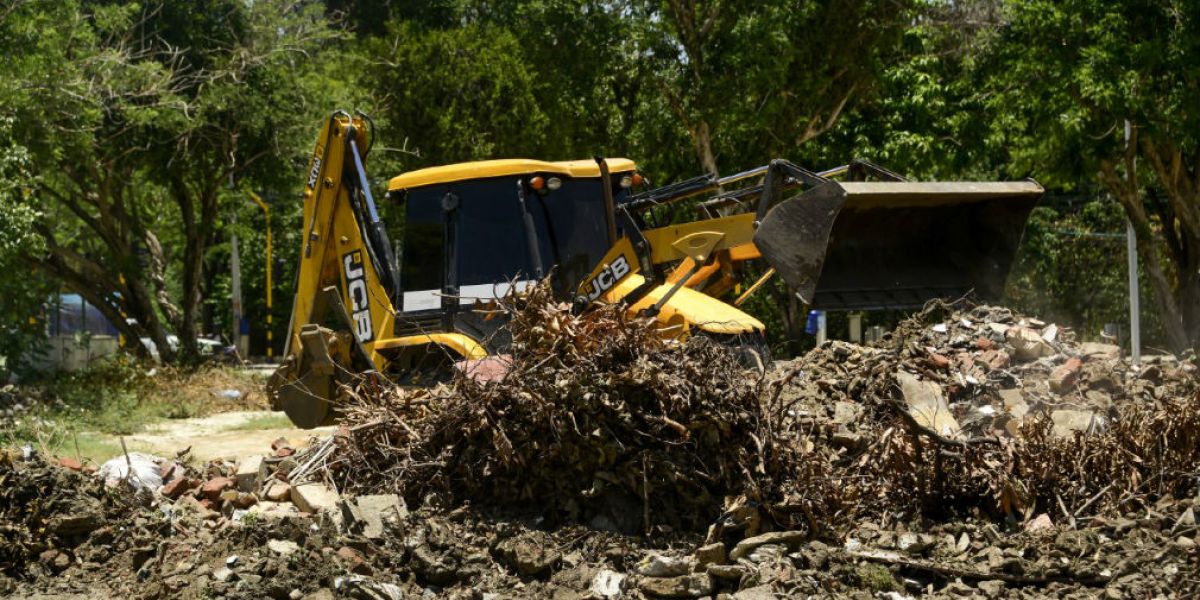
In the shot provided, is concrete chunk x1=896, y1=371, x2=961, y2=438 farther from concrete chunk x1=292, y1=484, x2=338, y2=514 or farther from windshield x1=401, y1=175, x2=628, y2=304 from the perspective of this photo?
concrete chunk x1=292, y1=484, x2=338, y2=514

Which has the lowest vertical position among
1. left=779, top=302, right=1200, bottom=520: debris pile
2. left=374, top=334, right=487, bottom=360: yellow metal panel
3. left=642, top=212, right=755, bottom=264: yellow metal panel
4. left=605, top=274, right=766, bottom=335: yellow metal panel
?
left=779, top=302, right=1200, bottom=520: debris pile

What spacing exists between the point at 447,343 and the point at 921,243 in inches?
152

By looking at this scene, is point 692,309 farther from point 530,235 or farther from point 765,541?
point 765,541

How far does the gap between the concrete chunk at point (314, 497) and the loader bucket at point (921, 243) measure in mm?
3669

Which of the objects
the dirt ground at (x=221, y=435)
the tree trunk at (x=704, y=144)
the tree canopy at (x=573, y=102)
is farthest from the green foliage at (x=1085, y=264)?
the dirt ground at (x=221, y=435)

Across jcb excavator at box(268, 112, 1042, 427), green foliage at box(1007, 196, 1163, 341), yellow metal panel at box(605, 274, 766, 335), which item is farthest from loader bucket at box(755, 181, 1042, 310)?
green foliage at box(1007, 196, 1163, 341)

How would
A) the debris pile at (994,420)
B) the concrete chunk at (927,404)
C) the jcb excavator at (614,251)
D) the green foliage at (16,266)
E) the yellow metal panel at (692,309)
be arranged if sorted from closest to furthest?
the debris pile at (994,420)
the concrete chunk at (927,404)
the yellow metal panel at (692,309)
the jcb excavator at (614,251)
the green foliage at (16,266)

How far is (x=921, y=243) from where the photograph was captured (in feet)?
34.6

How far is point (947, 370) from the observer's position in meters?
8.82

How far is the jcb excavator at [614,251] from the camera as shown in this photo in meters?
9.50

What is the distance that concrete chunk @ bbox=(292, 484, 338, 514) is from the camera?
24.7ft

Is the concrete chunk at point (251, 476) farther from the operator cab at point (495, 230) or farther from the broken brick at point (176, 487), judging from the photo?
the operator cab at point (495, 230)

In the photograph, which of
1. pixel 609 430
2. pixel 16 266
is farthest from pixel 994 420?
pixel 16 266

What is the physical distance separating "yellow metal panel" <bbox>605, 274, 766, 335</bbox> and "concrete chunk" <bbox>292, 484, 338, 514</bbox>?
2477mm
